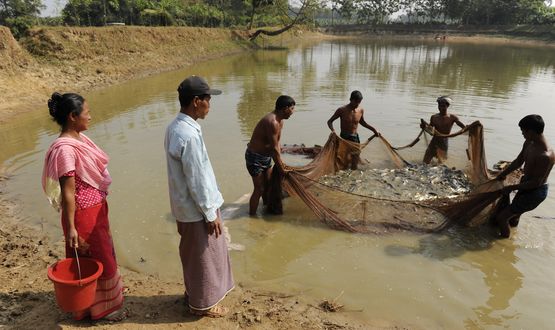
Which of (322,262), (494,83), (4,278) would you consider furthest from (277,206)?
(494,83)

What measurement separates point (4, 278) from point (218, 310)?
6.64ft

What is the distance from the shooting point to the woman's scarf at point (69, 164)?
237cm

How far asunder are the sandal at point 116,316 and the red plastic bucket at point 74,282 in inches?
10.0

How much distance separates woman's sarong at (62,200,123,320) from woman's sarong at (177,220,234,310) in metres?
0.51

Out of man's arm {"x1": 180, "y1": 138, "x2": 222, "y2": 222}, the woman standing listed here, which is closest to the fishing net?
man's arm {"x1": 180, "y1": 138, "x2": 222, "y2": 222}

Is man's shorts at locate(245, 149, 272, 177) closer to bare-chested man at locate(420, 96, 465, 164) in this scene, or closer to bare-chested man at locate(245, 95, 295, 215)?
bare-chested man at locate(245, 95, 295, 215)

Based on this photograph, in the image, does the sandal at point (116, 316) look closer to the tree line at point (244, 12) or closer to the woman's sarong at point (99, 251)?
the woman's sarong at point (99, 251)

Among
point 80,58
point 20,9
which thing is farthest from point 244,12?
point 80,58

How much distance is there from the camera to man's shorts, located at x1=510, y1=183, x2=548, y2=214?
4023 millimetres

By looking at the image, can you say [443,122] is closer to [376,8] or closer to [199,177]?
[199,177]

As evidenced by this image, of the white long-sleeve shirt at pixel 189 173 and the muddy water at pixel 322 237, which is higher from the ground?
the white long-sleeve shirt at pixel 189 173

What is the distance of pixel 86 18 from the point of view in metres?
24.8

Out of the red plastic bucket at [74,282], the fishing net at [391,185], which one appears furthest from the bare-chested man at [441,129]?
the red plastic bucket at [74,282]

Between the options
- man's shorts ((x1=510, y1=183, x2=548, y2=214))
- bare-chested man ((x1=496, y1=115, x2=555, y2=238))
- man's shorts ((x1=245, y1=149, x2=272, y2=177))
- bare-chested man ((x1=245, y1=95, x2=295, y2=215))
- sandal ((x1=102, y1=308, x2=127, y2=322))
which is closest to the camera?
sandal ((x1=102, y1=308, x2=127, y2=322))
